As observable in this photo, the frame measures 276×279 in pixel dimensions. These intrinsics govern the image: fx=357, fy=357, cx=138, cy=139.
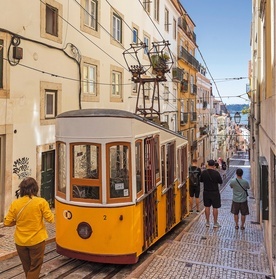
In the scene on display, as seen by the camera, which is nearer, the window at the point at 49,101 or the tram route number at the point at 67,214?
the tram route number at the point at 67,214

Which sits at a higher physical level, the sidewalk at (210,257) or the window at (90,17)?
the window at (90,17)

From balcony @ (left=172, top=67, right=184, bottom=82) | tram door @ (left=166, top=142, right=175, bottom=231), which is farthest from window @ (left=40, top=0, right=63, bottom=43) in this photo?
balcony @ (left=172, top=67, right=184, bottom=82)

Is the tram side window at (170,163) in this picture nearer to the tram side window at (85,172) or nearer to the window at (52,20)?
the tram side window at (85,172)

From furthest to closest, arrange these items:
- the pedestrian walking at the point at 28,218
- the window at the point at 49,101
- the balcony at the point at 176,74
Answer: the balcony at the point at 176,74 < the window at the point at 49,101 < the pedestrian walking at the point at 28,218

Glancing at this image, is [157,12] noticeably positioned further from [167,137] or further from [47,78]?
[167,137]

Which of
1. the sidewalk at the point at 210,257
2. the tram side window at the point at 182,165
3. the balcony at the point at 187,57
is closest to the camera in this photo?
the sidewalk at the point at 210,257

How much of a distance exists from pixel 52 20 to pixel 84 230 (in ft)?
26.8

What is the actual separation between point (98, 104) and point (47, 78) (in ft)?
11.6

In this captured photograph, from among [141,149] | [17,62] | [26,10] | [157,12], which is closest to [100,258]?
[141,149]

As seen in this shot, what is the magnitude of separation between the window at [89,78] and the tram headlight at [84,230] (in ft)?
27.5

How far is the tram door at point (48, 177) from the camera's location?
11.5m

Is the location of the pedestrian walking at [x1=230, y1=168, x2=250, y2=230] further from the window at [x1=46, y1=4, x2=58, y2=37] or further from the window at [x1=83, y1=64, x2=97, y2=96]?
the window at [x1=46, y1=4, x2=58, y2=37]

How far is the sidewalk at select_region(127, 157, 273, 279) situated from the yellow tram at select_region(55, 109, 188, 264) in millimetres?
513

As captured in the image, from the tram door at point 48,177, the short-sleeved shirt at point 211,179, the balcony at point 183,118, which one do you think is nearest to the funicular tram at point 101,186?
the short-sleeved shirt at point 211,179
